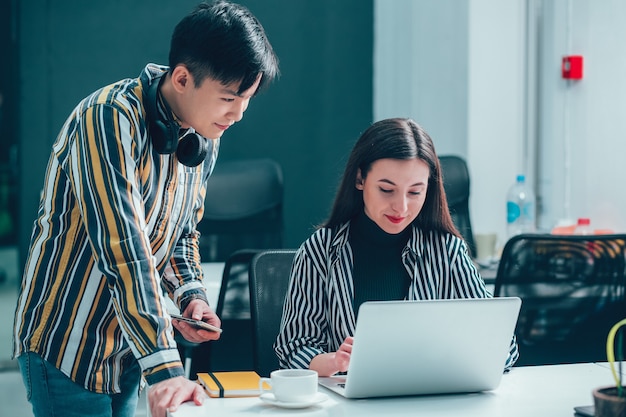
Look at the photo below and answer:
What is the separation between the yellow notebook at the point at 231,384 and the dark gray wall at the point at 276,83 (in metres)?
3.08

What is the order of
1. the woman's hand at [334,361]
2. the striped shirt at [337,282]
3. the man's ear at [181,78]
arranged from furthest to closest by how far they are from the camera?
1. the striped shirt at [337,282]
2. the woman's hand at [334,361]
3. the man's ear at [181,78]

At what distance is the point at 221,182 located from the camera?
3.77m

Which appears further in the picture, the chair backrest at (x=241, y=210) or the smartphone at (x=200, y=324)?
the chair backrest at (x=241, y=210)

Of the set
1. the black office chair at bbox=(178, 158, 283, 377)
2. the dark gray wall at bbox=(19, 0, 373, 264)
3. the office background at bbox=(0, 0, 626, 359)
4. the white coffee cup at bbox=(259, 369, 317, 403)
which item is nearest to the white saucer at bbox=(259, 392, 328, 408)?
the white coffee cup at bbox=(259, 369, 317, 403)

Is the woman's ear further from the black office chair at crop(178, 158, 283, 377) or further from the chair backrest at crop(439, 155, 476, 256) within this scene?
the chair backrest at crop(439, 155, 476, 256)

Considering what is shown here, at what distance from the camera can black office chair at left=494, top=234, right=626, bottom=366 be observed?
235 cm

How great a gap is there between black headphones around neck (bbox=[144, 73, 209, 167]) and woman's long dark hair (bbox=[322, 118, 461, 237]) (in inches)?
19.6

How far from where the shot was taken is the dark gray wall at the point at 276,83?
14.6 feet

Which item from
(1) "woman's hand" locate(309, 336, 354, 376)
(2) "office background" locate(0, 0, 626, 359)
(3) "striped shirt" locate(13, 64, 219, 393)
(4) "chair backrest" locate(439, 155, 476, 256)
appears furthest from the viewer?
(2) "office background" locate(0, 0, 626, 359)

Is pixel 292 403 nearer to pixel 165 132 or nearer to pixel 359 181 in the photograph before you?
pixel 165 132

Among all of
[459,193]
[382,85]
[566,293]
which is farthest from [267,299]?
[382,85]

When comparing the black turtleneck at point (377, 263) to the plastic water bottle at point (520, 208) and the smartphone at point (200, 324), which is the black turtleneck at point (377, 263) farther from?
the plastic water bottle at point (520, 208)

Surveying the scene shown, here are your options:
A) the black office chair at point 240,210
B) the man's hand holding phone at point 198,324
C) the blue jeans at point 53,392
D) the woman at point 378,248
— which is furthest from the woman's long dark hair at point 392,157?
the black office chair at point 240,210

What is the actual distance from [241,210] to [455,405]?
2379mm
